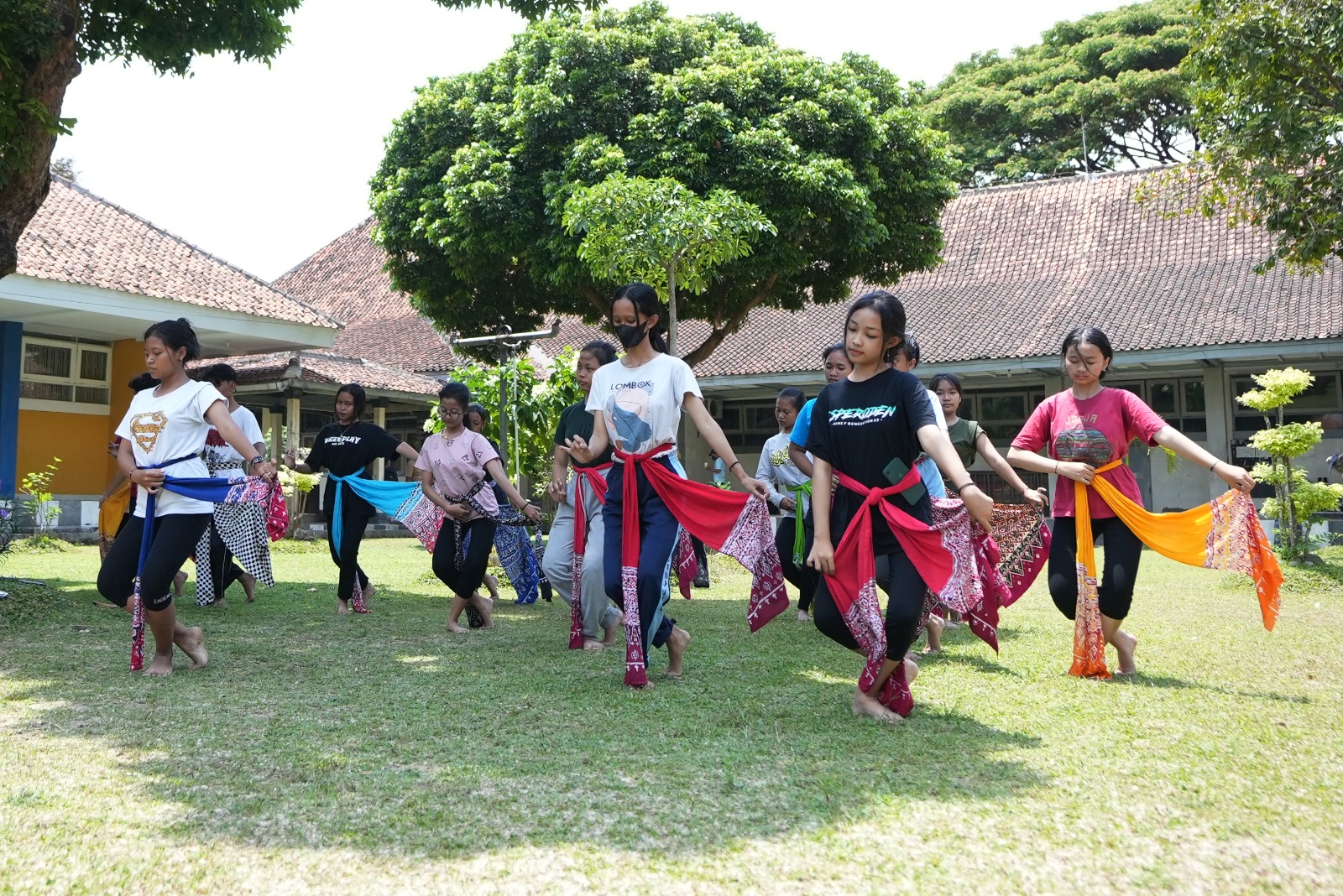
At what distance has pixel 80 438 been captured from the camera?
19.0 metres

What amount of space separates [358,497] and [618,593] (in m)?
3.70

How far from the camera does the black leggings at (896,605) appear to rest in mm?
4324

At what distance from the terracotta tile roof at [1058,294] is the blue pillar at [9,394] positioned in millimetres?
10886

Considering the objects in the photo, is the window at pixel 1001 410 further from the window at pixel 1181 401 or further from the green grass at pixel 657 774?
the green grass at pixel 657 774

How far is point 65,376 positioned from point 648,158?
10.3 m

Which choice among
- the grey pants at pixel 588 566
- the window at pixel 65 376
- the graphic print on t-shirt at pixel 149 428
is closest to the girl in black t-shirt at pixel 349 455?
the grey pants at pixel 588 566

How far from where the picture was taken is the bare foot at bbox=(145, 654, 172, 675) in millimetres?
5594

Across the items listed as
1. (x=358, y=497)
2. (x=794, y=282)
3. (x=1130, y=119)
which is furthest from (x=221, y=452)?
(x=1130, y=119)

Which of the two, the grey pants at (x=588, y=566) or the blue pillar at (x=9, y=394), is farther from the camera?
the blue pillar at (x=9, y=394)

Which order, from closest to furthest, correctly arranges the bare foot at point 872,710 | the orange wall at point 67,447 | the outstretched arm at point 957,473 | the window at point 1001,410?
the outstretched arm at point 957,473 → the bare foot at point 872,710 → the orange wall at point 67,447 → the window at point 1001,410

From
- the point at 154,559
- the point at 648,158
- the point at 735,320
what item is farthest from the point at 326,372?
the point at 154,559

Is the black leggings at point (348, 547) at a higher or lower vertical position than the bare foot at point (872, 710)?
higher

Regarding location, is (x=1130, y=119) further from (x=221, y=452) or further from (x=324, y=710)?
(x=324, y=710)

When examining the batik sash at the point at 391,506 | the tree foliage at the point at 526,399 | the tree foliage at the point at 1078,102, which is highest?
the tree foliage at the point at 1078,102
